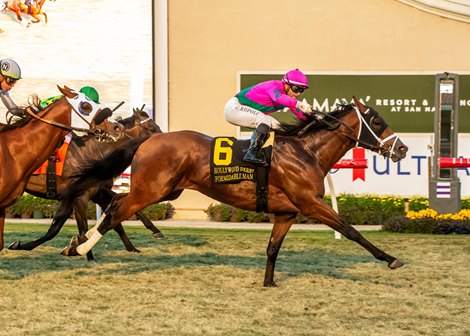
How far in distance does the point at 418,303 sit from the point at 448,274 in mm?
1709

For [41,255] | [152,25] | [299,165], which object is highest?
[152,25]

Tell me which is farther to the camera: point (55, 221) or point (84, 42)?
point (84, 42)

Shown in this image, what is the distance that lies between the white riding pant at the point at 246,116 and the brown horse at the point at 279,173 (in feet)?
0.58

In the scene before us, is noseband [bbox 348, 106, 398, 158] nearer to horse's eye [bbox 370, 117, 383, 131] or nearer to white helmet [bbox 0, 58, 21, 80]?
horse's eye [bbox 370, 117, 383, 131]

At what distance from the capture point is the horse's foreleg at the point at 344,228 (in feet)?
26.9

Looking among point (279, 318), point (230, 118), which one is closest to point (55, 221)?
point (230, 118)

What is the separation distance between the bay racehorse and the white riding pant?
1.35m

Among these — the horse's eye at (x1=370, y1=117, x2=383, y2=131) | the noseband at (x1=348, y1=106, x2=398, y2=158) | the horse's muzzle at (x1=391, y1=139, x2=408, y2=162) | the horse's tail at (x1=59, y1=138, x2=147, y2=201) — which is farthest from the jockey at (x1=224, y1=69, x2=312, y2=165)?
the horse's tail at (x1=59, y1=138, x2=147, y2=201)

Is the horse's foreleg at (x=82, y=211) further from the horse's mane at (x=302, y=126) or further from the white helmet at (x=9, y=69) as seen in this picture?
the horse's mane at (x=302, y=126)

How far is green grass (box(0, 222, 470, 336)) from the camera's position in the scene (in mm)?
6652

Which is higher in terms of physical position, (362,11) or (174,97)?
(362,11)

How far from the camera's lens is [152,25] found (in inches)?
644

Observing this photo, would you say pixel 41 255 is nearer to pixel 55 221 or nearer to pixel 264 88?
pixel 55 221

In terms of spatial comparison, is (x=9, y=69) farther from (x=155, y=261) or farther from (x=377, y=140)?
(x=377, y=140)
